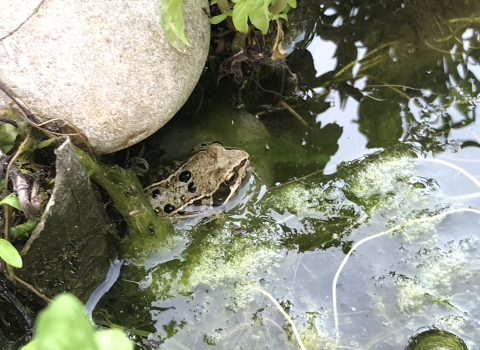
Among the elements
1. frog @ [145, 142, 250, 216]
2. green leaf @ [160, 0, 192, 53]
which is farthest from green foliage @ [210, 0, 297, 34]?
frog @ [145, 142, 250, 216]

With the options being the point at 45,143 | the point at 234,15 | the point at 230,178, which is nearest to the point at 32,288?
the point at 45,143

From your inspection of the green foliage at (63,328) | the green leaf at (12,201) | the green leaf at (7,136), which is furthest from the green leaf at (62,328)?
the green leaf at (7,136)

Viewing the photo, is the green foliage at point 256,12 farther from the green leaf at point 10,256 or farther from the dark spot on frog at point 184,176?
the green leaf at point 10,256

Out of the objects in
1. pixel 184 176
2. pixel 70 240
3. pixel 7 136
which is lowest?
pixel 184 176

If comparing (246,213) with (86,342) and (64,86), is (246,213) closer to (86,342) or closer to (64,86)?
(64,86)

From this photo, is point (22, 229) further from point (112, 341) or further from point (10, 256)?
point (112, 341)

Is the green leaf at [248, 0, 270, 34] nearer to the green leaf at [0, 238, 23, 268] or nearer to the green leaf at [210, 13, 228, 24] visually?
the green leaf at [210, 13, 228, 24]
